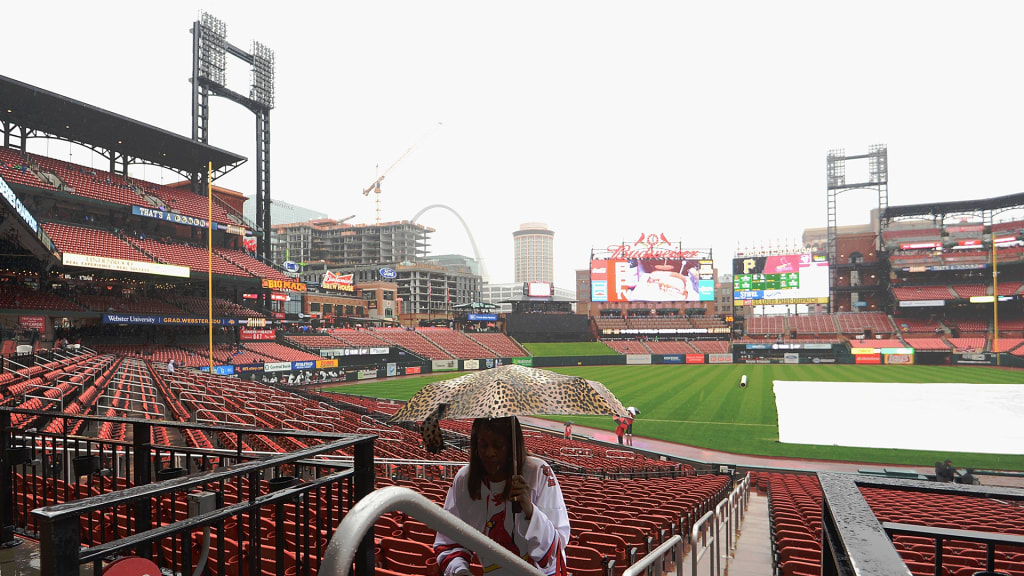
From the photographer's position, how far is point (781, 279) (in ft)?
225

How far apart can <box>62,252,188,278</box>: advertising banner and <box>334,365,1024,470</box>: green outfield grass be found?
45.7ft

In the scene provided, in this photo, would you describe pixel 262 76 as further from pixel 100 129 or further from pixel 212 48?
pixel 100 129

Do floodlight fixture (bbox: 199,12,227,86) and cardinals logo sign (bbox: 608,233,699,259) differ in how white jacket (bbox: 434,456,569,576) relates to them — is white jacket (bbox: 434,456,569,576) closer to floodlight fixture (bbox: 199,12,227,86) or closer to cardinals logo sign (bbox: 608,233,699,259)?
floodlight fixture (bbox: 199,12,227,86)

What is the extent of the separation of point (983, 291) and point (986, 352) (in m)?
19.8

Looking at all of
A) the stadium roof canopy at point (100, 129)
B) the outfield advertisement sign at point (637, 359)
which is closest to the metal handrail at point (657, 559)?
the stadium roof canopy at point (100, 129)

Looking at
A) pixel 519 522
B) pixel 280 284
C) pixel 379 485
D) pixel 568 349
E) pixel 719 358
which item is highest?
pixel 280 284

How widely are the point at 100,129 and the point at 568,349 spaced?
1964 inches

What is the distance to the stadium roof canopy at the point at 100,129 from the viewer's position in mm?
35656

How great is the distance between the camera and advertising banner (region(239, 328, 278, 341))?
47.1 metres

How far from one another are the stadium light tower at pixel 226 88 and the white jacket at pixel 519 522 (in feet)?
174

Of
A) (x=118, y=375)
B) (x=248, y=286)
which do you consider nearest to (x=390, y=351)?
(x=248, y=286)

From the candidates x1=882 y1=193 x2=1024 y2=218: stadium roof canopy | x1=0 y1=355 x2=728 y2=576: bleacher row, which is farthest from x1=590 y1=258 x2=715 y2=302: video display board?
x1=0 y1=355 x2=728 y2=576: bleacher row

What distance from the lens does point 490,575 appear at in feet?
9.29

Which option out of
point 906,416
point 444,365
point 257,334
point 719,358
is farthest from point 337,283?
point 906,416
